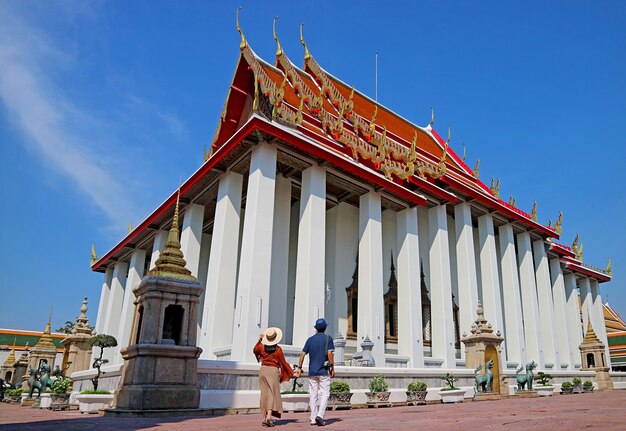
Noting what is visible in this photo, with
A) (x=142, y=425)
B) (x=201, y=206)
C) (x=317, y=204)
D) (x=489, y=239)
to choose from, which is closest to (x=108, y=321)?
(x=201, y=206)

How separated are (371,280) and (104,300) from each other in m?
16.5

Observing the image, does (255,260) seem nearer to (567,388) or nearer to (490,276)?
(490,276)

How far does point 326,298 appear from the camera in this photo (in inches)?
665

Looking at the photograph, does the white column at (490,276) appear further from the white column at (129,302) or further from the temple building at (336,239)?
the white column at (129,302)

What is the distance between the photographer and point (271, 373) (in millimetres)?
5742

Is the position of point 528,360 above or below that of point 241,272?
below

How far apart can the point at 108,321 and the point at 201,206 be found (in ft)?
30.3

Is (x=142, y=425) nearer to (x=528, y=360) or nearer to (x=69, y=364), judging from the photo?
(x=69, y=364)

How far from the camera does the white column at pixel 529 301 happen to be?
20.8 m

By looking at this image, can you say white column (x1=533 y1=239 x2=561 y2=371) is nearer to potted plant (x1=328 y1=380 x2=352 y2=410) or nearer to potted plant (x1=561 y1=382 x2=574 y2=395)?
potted plant (x1=561 y1=382 x2=574 y2=395)

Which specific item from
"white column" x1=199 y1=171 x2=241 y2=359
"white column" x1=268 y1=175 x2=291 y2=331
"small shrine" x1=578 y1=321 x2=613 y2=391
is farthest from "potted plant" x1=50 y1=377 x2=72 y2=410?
"small shrine" x1=578 y1=321 x2=613 y2=391

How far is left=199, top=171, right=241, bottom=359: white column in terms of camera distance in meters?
13.9

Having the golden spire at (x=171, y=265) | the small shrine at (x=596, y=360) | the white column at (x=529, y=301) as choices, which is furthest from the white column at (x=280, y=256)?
the small shrine at (x=596, y=360)

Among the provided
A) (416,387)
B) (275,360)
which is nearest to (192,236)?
(416,387)
